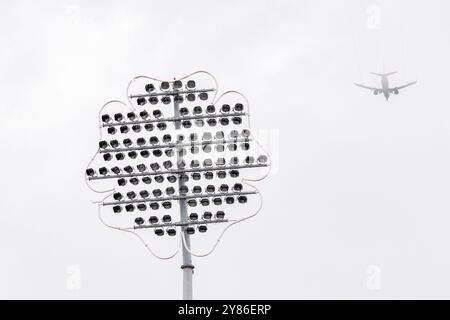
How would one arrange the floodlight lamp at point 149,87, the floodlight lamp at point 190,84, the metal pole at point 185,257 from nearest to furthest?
the metal pole at point 185,257 → the floodlight lamp at point 149,87 → the floodlight lamp at point 190,84

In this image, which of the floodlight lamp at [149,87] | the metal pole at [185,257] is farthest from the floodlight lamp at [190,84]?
the floodlight lamp at [149,87]

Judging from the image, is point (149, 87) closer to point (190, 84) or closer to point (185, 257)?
point (190, 84)

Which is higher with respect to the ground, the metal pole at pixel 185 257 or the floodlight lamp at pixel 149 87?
the floodlight lamp at pixel 149 87

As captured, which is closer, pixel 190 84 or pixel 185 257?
pixel 185 257

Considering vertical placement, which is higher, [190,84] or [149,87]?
[190,84]

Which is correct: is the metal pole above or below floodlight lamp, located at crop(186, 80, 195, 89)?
below

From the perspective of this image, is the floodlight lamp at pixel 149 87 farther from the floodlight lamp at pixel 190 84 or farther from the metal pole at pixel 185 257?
the floodlight lamp at pixel 190 84

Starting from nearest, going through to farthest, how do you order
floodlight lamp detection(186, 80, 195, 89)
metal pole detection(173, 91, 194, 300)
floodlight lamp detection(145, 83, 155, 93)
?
metal pole detection(173, 91, 194, 300) < floodlight lamp detection(145, 83, 155, 93) < floodlight lamp detection(186, 80, 195, 89)

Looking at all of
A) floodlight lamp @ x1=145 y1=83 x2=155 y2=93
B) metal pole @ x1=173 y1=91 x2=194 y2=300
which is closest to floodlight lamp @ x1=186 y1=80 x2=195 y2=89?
metal pole @ x1=173 y1=91 x2=194 y2=300

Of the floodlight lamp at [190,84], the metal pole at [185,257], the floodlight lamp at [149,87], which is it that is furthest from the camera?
the floodlight lamp at [190,84]

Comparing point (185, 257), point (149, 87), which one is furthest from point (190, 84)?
point (185, 257)

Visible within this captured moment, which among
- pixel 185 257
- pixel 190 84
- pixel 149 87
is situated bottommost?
pixel 185 257

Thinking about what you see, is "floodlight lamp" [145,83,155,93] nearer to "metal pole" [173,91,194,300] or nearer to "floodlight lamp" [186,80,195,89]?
"metal pole" [173,91,194,300]
